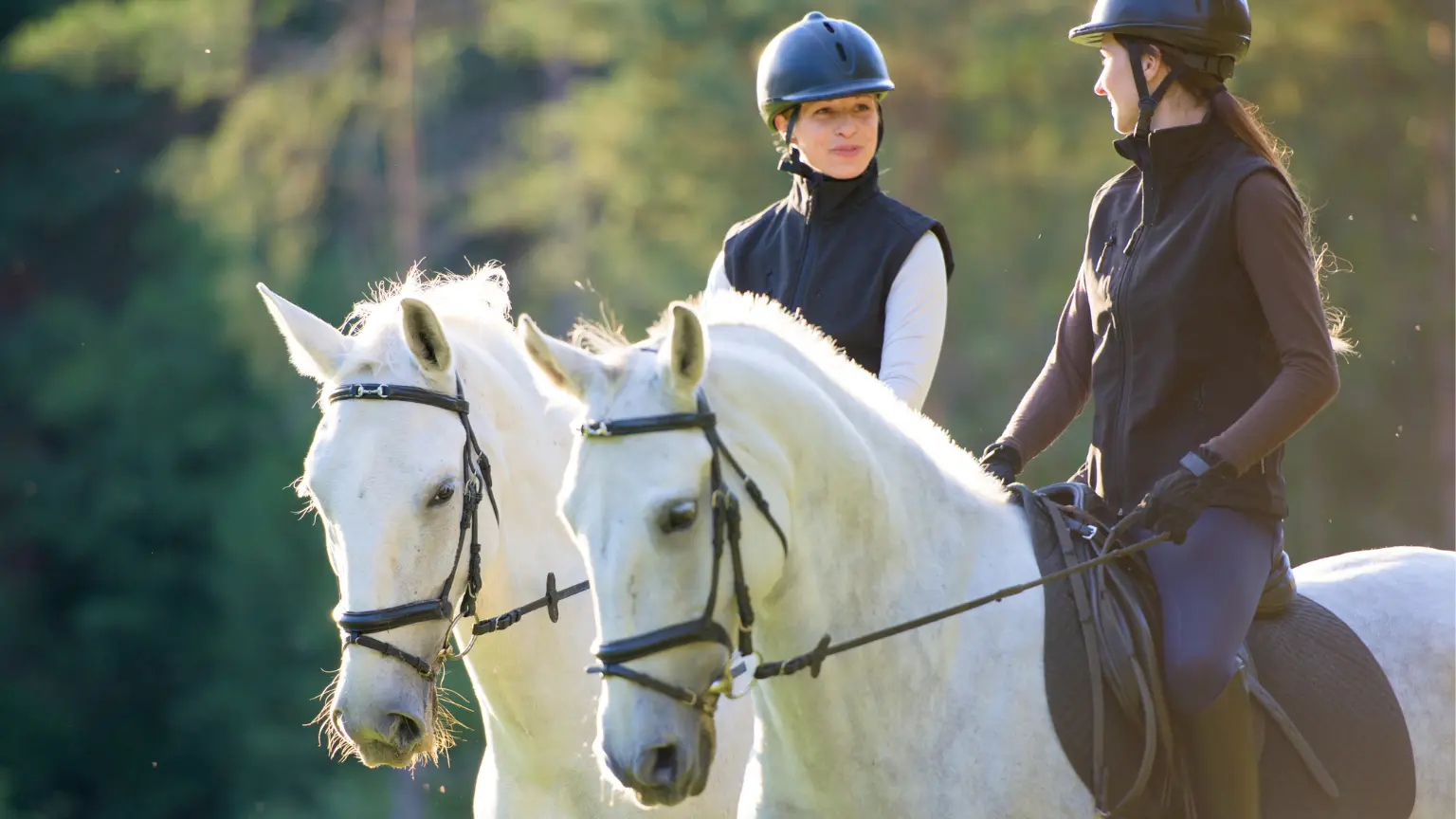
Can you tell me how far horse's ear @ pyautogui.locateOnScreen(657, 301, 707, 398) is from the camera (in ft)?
10.3

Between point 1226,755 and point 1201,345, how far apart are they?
96 cm

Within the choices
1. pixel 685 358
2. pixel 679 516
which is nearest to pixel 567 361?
pixel 685 358

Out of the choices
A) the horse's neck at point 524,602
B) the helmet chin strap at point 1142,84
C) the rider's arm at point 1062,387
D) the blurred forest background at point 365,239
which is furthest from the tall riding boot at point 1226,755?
the blurred forest background at point 365,239

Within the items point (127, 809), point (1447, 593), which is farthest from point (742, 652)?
point (127, 809)

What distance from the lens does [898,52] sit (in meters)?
15.0

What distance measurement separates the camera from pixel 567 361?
129 inches

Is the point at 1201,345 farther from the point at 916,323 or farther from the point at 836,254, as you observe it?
the point at 836,254

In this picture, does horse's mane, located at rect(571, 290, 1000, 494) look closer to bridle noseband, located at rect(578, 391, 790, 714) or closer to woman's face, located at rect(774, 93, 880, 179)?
bridle noseband, located at rect(578, 391, 790, 714)

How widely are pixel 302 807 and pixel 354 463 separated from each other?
15.5 m

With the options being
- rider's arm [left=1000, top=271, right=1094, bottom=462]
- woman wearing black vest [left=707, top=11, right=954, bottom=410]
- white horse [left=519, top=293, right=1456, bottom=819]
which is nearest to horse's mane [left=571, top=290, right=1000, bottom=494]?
white horse [left=519, top=293, right=1456, bottom=819]

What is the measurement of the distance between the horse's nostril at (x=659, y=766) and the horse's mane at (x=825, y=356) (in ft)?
2.87

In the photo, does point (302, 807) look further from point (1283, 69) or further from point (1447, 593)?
point (1447, 593)

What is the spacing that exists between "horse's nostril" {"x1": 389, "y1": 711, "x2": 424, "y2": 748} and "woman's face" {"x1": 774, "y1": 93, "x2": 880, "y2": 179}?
6.95 ft

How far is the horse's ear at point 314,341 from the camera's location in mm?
4320
